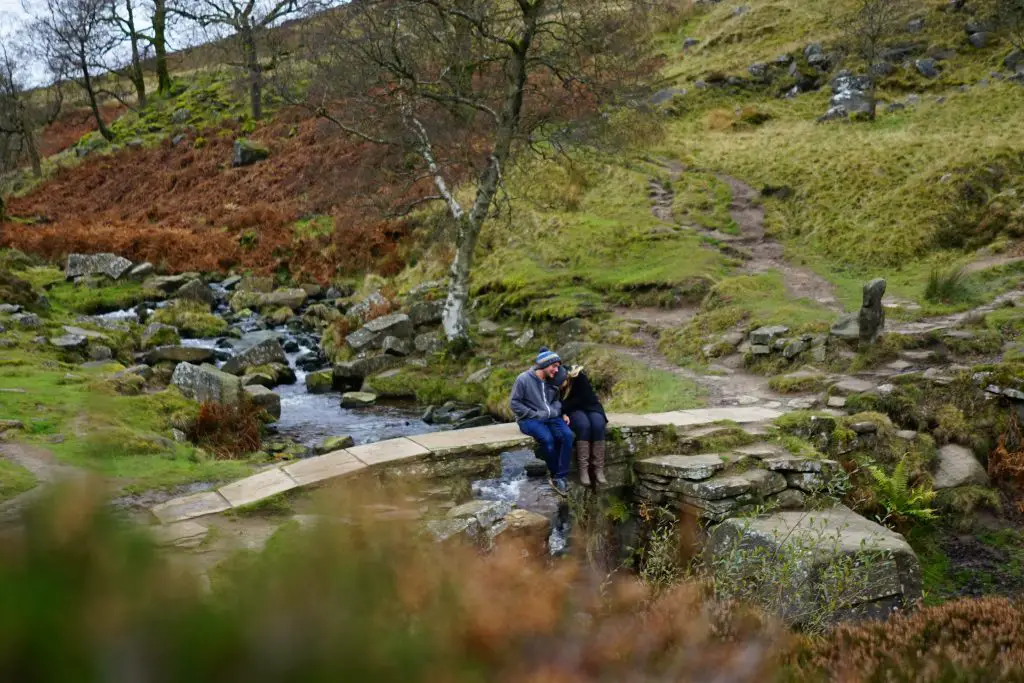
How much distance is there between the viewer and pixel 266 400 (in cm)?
1026

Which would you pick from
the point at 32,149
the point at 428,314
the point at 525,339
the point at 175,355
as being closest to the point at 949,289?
the point at 525,339

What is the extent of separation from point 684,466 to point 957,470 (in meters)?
3.22

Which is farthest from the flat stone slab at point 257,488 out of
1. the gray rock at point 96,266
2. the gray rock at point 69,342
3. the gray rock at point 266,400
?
the gray rock at point 96,266

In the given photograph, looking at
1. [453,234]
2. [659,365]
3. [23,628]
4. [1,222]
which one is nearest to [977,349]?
[659,365]

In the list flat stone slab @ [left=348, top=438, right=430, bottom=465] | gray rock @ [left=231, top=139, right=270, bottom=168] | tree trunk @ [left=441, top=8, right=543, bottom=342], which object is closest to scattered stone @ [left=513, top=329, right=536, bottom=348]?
tree trunk @ [left=441, top=8, right=543, bottom=342]

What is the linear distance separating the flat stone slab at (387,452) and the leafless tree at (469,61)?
7.45 m

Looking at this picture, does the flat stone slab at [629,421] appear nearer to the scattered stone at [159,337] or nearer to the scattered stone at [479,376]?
A: the scattered stone at [479,376]

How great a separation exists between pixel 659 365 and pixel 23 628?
1061 centimetres

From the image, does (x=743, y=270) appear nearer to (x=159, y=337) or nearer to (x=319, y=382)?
(x=319, y=382)

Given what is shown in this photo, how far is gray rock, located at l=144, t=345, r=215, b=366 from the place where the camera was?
12.7 meters

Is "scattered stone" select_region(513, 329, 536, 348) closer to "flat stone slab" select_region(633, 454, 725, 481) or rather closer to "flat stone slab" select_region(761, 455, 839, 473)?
"flat stone slab" select_region(633, 454, 725, 481)

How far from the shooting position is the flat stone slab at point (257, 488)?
507 cm

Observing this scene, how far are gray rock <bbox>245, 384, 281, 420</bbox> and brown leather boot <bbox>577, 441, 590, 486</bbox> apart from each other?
543cm

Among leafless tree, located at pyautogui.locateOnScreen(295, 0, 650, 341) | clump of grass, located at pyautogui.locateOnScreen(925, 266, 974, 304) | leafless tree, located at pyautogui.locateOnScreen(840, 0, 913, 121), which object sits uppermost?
leafless tree, located at pyautogui.locateOnScreen(840, 0, 913, 121)
